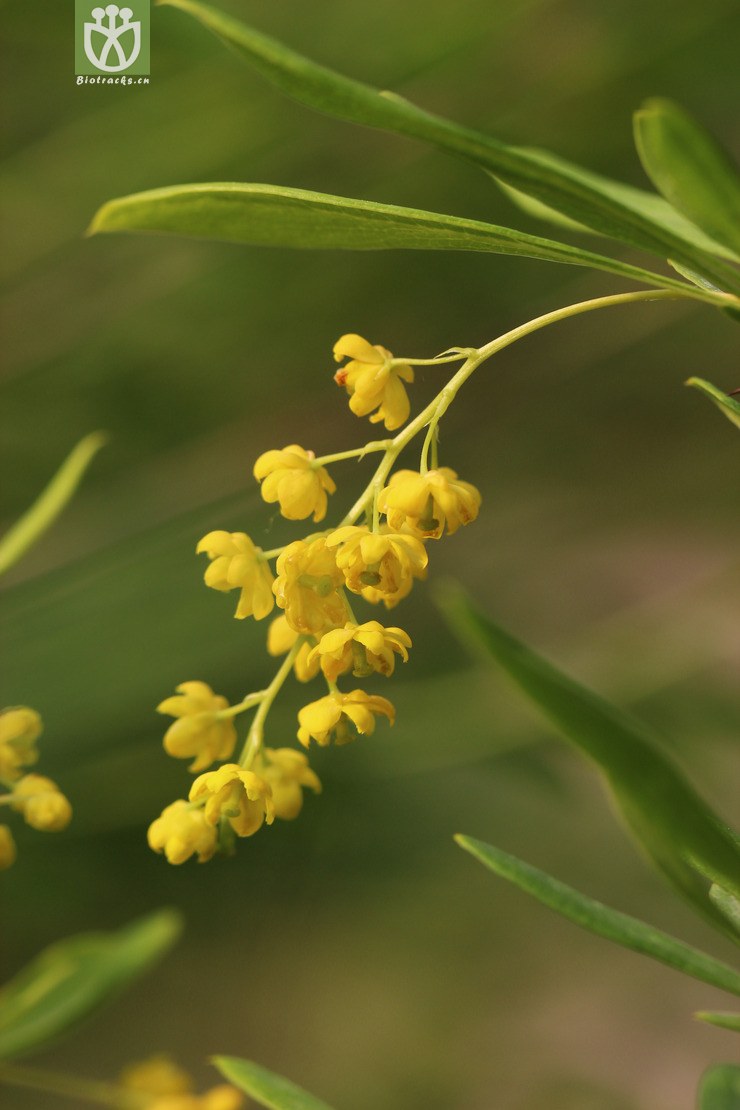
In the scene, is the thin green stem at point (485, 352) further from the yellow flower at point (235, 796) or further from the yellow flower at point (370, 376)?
the yellow flower at point (235, 796)

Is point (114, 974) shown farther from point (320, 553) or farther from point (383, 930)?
point (383, 930)

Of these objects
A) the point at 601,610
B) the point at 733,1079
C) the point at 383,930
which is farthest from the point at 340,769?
the point at 733,1079

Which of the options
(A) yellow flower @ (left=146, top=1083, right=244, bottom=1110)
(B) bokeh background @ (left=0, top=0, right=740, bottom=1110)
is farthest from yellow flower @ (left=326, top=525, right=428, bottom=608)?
(B) bokeh background @ (left=0, top=0, right=740, bottom=1110)

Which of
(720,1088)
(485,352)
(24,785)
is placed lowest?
(720,1088)

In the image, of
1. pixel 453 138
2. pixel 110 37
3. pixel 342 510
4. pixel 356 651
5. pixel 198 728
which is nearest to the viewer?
pixel 453 138

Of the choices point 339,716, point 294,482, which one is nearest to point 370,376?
point 294,482

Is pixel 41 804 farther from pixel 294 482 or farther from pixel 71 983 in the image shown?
pixel 71 983
